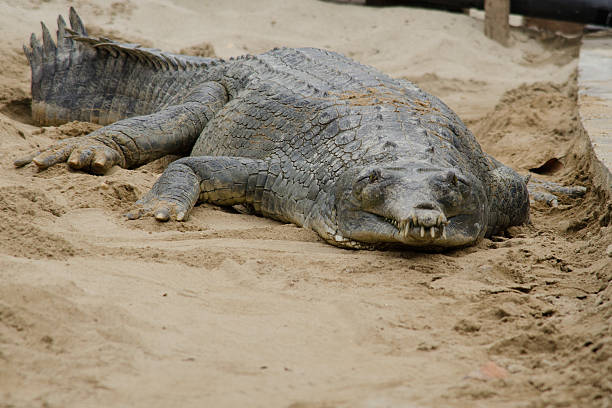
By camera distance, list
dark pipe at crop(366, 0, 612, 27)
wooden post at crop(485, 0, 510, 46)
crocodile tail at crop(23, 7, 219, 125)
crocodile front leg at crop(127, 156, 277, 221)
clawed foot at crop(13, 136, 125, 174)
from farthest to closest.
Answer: wooden post at crop(485, 0, 510, 46)
dark pipe at crop(366, 0, 612, 27)
crocodile tail at crop(23, 7, 219, 125)
clawed foot at crop(13, 136, 125, 174)
crocodile front leg at crop(127, 156, 277, 221)

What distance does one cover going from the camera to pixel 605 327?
2.39m

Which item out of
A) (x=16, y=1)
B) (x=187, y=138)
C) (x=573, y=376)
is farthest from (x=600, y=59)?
(x=16, y=1)

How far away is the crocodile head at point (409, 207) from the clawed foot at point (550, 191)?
57.6 inches

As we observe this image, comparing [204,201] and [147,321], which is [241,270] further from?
[204,201]

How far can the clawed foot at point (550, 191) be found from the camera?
4992 mm

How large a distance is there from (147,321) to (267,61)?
12.5 ft

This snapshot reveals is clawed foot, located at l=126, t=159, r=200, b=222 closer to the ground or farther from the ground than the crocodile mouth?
closer to the ground

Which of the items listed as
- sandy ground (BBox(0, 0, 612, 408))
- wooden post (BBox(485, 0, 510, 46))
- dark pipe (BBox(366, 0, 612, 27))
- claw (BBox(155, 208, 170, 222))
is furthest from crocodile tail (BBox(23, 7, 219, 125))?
dark pipe (BBox(366, 0, 612, 27))

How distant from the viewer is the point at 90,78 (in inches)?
272

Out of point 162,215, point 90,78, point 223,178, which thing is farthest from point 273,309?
point 90,78

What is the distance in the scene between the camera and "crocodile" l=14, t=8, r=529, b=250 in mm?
3637

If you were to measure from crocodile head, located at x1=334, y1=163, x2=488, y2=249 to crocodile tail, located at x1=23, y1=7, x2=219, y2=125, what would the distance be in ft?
11.7

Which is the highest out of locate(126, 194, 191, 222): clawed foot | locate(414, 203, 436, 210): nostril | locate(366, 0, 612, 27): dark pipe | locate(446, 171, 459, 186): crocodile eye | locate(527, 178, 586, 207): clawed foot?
locate(366, 0, 612, 27): dark pipe

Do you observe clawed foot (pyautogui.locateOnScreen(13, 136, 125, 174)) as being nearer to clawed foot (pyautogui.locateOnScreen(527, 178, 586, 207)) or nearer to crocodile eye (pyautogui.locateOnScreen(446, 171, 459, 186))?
crocodile eye (pyautogui.locateOnScreen(446, 171, 459, 186))
